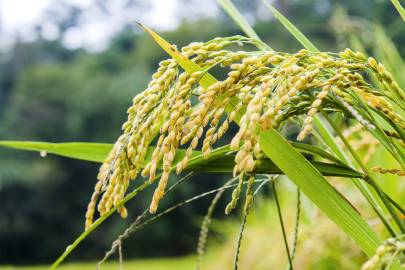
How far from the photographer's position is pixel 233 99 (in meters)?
0.94

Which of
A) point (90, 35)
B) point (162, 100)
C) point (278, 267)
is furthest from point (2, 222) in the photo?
point (162, 100)

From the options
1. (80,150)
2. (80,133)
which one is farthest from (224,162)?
(80,133)

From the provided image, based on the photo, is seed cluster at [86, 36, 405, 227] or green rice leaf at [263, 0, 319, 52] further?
green rice leaf at [263, 0, 319, 52]

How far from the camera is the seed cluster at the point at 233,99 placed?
0.82 m

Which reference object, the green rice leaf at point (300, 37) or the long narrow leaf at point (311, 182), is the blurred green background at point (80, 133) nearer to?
the green rice leaf at point (300, 37)

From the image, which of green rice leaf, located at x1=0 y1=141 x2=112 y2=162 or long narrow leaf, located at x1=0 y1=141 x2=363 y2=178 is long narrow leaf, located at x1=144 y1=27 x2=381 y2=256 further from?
green rice leaf, located at x1=0 y1=141 x2=112 y2=162

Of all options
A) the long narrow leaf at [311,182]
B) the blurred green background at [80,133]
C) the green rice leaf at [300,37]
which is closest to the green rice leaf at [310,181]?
the long narrow leaf at [311,182]

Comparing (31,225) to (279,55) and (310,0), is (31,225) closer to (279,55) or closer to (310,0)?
(310,0)

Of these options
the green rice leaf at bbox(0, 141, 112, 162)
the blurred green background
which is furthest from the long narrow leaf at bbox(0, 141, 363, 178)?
the blurred green background

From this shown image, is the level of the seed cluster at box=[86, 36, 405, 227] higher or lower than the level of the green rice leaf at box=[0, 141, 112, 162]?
lower

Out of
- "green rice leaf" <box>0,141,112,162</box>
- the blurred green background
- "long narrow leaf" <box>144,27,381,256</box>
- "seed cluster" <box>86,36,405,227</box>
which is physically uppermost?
the blurred green background

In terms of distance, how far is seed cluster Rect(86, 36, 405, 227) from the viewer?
824 millimetres

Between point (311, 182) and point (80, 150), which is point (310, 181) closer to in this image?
point (311, 182)

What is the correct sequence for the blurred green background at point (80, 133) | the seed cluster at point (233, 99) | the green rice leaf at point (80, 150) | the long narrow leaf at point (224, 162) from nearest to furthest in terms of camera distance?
the seed cluster at point (233, 99), the long narrow leaf at point (224, 162), the green rice leaf at point (80, 150), the blurred green background at point (80, 133)
